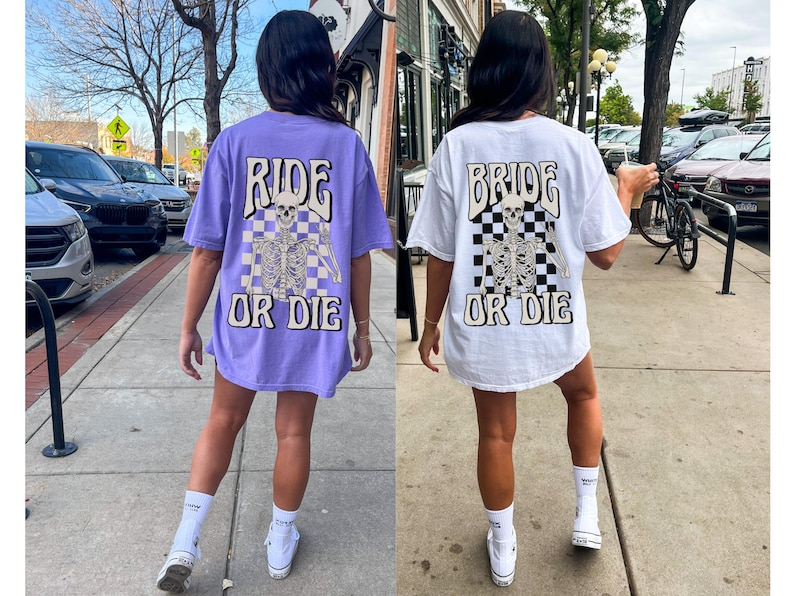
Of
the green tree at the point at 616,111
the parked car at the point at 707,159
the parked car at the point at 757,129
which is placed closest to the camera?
the parked car at the point at 707,159

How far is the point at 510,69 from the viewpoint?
1759mm

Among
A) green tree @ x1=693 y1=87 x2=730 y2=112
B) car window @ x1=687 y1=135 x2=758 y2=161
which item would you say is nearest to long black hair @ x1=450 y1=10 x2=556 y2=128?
car window @ x1=687 y1=135 x2=758 y2=161

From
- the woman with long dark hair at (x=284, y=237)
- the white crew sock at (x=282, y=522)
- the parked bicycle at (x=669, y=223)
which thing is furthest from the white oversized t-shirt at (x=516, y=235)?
the parked bicycle at (x=669, y=223)

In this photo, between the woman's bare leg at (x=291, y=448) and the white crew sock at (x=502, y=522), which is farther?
the white crew sock at (x=502, y=522)

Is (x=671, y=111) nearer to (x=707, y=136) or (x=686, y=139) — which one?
(x=686, y=139)

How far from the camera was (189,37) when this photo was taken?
6.15ft

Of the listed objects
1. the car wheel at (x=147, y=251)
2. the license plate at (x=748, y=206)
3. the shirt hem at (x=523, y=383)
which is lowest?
the shirt hem at (x=523, y=383)

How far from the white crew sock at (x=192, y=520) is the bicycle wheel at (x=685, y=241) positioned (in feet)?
16.9

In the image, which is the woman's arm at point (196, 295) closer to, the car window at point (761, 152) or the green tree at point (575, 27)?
the car window at point (761, 152)

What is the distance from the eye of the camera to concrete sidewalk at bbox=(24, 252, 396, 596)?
5.92ft

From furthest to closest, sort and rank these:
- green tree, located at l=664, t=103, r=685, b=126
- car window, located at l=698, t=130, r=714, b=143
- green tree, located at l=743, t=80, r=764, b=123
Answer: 1. green tree, located at l=743, t=80, r=764, b=123
2. car window, located at l=698, t=130, r=714, b=143
3. green tree, located at l=664, t=103, r=685, b=126

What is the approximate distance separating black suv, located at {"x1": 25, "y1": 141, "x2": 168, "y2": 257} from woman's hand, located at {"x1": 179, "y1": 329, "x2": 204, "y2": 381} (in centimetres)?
28

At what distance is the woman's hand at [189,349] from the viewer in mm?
1863

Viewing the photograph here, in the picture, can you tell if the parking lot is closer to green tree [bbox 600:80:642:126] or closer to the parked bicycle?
the parked bicycle
